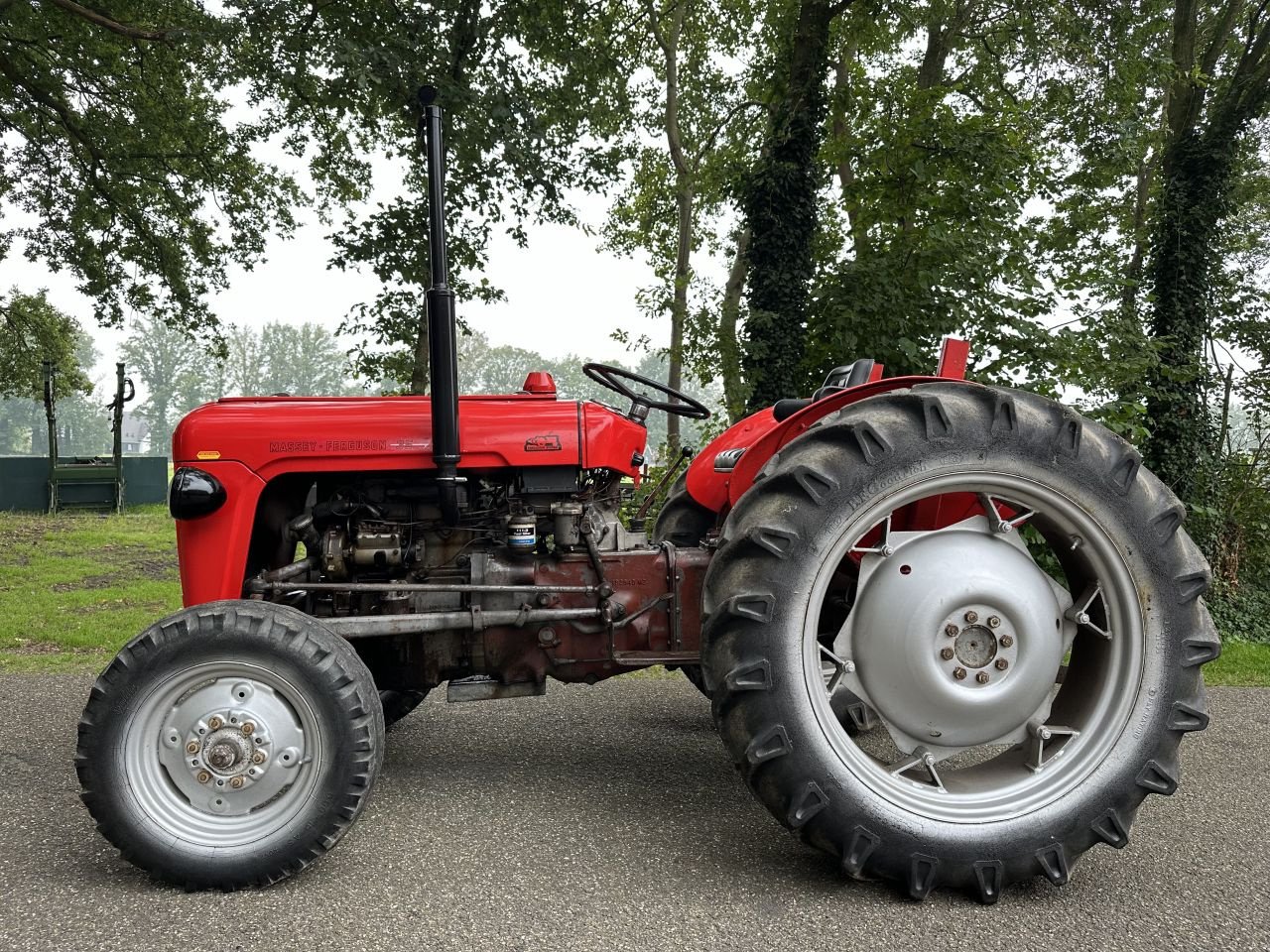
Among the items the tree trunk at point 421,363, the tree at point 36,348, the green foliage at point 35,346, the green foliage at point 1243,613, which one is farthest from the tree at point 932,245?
the green foliage at point 35,346

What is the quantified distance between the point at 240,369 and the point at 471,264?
51.7m

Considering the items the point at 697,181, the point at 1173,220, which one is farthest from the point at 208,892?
the point at 697,181

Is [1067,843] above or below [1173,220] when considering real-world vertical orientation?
below

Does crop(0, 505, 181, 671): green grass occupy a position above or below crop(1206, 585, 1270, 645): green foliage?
above

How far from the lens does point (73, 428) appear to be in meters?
57.6

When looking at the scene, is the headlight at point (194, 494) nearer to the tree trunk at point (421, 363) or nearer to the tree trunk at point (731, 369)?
→ the tree trunk at point (421, 363)

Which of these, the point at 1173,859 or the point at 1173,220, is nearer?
the point at 1173,859

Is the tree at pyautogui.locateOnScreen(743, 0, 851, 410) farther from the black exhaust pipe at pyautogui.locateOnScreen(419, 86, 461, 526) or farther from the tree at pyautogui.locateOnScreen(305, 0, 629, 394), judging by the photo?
the black exhaust pipe at pyautogui.locateOnScreen(419, 86, 461, 526)

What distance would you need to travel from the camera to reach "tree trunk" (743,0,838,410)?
7.55 metres

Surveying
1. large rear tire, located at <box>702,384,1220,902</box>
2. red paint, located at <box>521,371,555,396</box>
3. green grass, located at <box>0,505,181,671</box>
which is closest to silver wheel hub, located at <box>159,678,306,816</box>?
large rear tire, located at <box>702,384,1220,902</box>

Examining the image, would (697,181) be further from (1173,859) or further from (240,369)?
(240,369)

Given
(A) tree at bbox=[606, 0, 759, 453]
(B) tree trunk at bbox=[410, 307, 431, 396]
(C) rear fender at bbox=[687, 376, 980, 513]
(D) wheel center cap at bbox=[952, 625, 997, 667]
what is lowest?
(D) wheel center cap at bbox=[952, 625, 997, 667]

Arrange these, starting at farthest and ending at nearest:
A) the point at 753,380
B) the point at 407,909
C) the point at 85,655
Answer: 1. the point at 753,380
2. the point at 85,655
3. the point at 407,909

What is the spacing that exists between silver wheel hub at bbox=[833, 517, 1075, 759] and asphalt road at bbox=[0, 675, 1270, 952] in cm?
43
